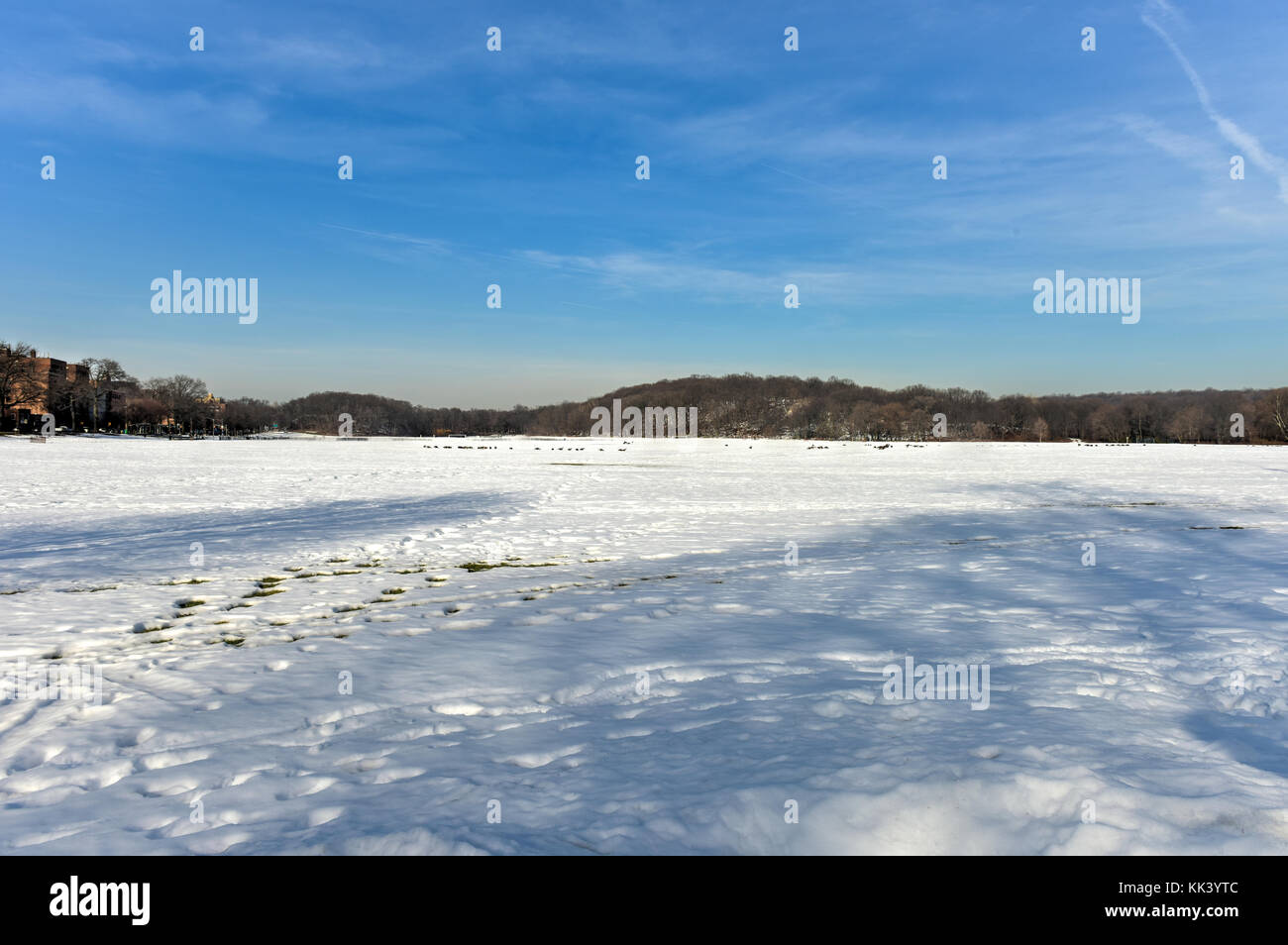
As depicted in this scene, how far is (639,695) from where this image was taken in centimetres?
532

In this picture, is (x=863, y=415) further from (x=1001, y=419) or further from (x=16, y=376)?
(x=16, y=376)

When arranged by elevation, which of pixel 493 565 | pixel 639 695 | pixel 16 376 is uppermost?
pixel 16 376

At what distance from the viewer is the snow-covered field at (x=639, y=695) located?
339cm

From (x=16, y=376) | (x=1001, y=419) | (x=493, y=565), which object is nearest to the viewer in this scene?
(x=493, y=565)

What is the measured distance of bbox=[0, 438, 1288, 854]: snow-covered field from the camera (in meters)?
3.39

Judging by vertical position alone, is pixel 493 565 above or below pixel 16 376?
below

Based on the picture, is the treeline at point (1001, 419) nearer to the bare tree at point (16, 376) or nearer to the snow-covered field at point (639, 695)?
the bare tree at point (16, 376)

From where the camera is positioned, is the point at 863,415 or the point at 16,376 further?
the point at 863,415

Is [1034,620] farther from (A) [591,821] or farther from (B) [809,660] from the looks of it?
(A) [591,821]

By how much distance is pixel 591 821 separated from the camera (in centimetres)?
340

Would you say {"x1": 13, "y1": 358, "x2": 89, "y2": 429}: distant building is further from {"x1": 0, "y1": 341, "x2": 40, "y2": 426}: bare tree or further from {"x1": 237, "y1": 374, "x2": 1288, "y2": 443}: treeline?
{"x1": 237, "y1": 374, "x2": 1288, "y2": 443}: treeline

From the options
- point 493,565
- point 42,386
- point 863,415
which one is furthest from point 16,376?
point 863,415

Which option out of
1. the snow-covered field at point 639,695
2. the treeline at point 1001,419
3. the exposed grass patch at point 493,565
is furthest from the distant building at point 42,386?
the exposed grass patch at point 493,565
